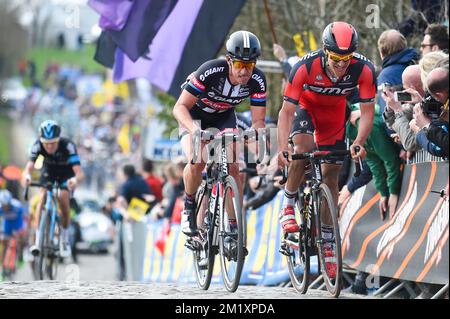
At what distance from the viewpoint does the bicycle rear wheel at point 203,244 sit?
9356 mm

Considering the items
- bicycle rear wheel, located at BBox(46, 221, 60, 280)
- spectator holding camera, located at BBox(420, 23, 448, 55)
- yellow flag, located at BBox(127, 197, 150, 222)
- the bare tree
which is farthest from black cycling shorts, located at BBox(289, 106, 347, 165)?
the bare tree

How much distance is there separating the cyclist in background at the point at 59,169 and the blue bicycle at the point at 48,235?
0.18 ft

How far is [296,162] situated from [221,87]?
890 mm

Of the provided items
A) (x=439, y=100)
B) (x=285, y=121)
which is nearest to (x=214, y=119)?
(x=285, y=121)

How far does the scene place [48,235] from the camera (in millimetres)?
14820

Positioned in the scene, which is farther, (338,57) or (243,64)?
(243,64)

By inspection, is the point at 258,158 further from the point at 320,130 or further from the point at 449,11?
the point at 449,11

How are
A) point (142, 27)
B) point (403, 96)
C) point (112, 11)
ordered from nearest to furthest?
point (403, 96) → point (142, 27) → point (112, 11)

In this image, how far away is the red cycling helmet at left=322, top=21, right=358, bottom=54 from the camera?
8.43m

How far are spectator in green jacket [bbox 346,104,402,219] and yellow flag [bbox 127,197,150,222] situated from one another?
963 centimetres

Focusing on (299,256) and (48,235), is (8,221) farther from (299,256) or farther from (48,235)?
(299,256)

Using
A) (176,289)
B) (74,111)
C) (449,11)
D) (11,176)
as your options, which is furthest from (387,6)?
(74,111)

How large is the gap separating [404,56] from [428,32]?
36 centimetres

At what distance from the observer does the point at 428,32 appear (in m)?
9.89
